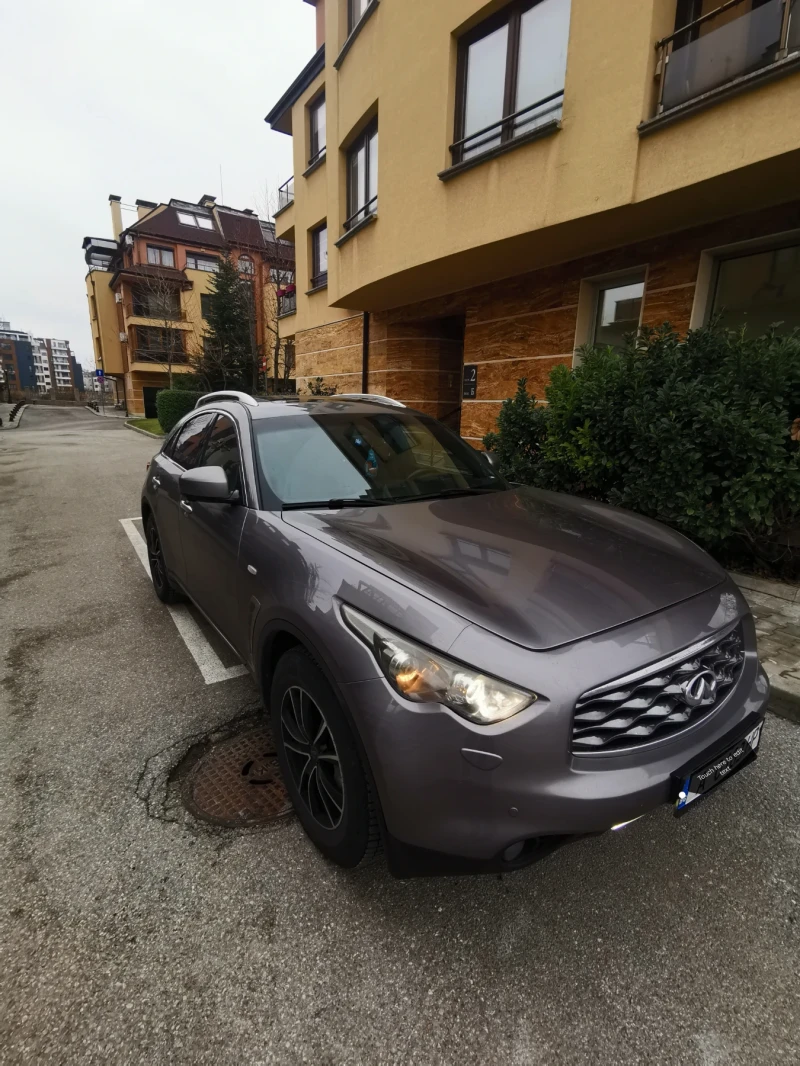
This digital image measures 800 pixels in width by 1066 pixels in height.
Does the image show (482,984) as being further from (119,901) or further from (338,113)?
(338,113)

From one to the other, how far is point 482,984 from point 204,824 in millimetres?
1191

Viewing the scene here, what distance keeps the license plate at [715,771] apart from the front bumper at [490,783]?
67 mm

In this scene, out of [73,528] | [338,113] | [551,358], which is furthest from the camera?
[338,113]

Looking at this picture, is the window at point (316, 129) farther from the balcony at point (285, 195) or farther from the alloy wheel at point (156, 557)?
the alloy wheel at point (156, 557)

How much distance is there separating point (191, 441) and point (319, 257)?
12.2 meters

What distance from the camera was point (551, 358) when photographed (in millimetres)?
7812

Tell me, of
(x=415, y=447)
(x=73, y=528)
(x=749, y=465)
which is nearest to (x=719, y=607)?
(x=415, y=447)

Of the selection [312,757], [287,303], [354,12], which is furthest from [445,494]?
[287,303]


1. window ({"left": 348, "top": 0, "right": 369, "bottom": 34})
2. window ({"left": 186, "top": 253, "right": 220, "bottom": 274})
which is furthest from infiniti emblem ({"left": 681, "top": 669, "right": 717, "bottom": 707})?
window ({"left": 186, "top": 253, "right": 220, "bottom": 274})

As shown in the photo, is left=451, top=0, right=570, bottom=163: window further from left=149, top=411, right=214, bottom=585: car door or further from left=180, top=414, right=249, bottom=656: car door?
left=180, top=414, right=249, bottom=656: car door

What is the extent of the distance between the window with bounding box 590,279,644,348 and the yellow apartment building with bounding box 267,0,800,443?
27 millimetres

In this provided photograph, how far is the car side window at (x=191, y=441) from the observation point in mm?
3682

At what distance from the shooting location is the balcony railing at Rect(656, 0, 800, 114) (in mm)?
4422

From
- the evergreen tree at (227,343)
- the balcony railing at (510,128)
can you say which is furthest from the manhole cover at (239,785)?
the evergreen tree at (227,343)
